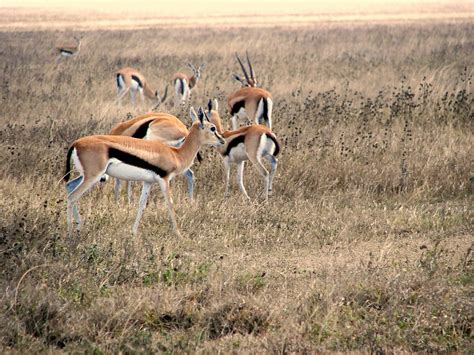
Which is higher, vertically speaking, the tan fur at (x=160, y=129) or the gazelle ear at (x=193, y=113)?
the gazelle ear at (x=193, y=113)

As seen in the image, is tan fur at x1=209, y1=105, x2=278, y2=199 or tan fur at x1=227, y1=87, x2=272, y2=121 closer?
tan fur at x1=209, y1=105, x2=278, y2=199

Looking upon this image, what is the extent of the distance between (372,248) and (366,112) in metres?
5.05

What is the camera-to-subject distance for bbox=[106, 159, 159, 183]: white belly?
6573mm

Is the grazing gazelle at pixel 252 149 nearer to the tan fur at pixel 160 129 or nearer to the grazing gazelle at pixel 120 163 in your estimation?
the tan fur at pixel 160 129

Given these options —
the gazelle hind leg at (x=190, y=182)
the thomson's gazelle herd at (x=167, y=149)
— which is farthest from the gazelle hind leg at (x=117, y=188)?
the gazelle hind leg at (x=190, y=182)

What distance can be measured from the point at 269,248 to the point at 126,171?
1357mm

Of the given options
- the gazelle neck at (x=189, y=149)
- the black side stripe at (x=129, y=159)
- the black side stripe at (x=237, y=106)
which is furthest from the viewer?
the black side stripe at (x=237, y=106)

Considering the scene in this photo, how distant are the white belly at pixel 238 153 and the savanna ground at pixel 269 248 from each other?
37cm

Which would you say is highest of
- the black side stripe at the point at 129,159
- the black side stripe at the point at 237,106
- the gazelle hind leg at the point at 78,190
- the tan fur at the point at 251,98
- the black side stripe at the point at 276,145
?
Result: the black side stripe at the point at 129,159

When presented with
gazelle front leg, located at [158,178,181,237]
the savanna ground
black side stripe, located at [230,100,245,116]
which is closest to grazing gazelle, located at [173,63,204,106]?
the savanna ground

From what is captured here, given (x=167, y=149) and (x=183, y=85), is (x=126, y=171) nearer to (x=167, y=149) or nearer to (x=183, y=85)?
(x=167, y=149)

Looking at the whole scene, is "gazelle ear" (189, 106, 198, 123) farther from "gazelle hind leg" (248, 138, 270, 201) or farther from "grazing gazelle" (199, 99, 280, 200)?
"gazelle hind leg" (248, 138, 270, 201)

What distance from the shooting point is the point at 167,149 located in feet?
23.1

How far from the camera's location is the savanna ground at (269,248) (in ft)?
14.7
